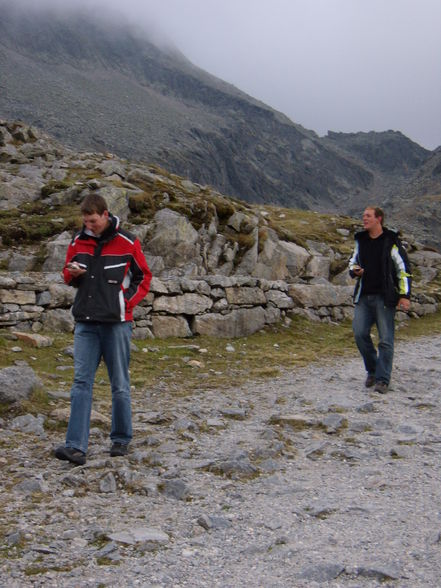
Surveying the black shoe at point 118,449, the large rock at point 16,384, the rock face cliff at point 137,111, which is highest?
the rock face cliff at point 137,111

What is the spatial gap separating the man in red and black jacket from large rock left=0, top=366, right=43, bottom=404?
1687mm

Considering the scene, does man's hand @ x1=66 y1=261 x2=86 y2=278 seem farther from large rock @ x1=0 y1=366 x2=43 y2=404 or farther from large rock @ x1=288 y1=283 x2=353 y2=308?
large rock @ x1=288 y1=283 x2=353 y2=308

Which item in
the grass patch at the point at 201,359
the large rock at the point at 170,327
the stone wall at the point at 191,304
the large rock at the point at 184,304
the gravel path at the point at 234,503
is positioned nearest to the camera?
the gravel path at the point at 234,503

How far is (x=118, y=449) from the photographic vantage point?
18.0 ft

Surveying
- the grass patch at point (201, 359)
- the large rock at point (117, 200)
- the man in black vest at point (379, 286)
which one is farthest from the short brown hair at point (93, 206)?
the large rock at point (117, 200)

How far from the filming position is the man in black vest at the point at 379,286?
890 centimetres

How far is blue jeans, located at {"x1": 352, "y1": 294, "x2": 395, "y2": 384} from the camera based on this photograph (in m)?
9.02

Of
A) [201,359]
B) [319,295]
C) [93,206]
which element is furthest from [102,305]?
[319,295]

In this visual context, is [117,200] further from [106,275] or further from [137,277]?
[106,275]

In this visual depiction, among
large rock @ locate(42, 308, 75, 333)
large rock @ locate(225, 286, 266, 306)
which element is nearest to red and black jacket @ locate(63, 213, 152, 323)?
large rock @ locate(42, 308, 75, 333)

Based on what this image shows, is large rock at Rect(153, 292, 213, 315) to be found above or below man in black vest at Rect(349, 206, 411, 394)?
below

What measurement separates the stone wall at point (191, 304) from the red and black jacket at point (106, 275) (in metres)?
6.54

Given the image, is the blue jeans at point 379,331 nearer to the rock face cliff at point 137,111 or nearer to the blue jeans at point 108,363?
the blue jeans at point 108,363

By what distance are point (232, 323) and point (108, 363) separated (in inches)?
332
